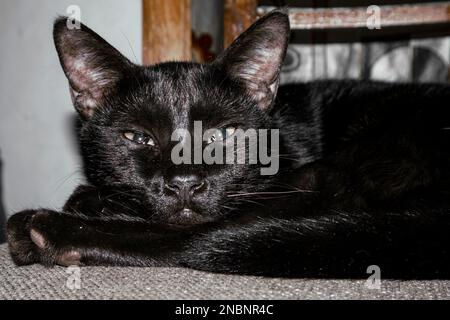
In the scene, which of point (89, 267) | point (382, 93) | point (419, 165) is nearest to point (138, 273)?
point (89, 267)

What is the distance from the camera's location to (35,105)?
2.04m

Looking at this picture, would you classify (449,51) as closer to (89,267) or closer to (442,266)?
(442,266)

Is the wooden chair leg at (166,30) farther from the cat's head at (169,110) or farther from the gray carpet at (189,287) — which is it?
the gray carpet at (189,287)

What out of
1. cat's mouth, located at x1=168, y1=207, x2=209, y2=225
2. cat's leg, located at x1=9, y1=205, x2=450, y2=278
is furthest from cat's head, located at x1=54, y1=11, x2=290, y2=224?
cat's leg, located at x1=9, y1=205, x2=450, y2=278

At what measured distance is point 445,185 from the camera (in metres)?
1.04

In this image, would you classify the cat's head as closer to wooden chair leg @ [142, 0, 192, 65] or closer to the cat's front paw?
the cat's front paw

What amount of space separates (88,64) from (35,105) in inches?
37.6

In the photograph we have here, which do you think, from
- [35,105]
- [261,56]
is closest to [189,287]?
[261,56]

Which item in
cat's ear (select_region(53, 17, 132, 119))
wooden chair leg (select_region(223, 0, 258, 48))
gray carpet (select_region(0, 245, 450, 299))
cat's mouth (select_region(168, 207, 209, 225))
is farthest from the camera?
wooden chair leg (select_region(223, 0, 258, 48))

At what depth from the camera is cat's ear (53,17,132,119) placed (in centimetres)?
114

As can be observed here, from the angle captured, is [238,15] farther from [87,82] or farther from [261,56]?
[87,82]

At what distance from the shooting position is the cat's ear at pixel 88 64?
3.73 ft

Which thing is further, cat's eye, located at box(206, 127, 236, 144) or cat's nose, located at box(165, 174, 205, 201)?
cat's eye, located at box(206, 127, 236, 144)
